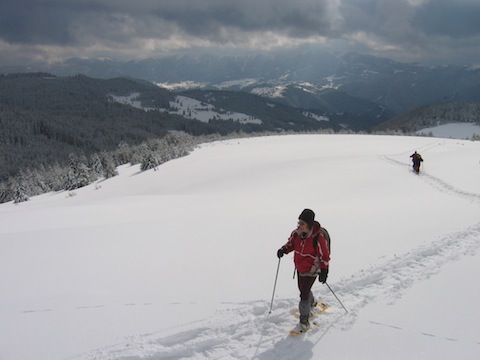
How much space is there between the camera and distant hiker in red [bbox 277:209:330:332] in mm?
6020

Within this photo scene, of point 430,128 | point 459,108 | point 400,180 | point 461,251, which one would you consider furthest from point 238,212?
point 459,108

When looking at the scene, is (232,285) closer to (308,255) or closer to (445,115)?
(308,255)

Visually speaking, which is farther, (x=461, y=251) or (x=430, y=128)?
(x=430, y=128)

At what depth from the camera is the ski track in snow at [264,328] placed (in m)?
5.52

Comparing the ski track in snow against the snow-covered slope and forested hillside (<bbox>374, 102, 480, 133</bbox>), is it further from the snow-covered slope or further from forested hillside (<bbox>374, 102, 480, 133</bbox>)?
forested hillside (<bbox>374, 102, 480, 133</bbox>)

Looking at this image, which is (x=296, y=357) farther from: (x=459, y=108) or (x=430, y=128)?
(x=459, y=108)

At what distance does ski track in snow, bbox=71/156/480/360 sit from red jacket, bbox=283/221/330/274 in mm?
1146

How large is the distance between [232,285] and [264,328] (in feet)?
5.48

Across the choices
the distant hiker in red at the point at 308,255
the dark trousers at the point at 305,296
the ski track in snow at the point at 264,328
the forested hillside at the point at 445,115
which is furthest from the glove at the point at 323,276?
the forested hillside at the point at 445,115

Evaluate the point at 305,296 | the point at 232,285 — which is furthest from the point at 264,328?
the point at 232,285

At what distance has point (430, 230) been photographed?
11227mm

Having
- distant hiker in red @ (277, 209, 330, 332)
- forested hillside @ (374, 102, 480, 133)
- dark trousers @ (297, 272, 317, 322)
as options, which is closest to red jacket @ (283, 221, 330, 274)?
distant hiker in red @ (277, 209, 330, 332)

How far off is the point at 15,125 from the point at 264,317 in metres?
224

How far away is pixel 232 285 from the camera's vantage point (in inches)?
306
